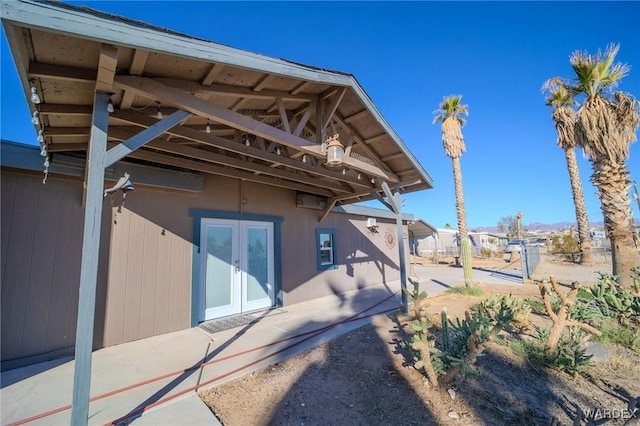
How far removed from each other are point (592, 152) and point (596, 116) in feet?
2.95

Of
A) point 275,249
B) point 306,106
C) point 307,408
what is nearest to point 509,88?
point 306,106

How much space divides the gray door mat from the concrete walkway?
0.42ft

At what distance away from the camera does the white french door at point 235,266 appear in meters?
5.43

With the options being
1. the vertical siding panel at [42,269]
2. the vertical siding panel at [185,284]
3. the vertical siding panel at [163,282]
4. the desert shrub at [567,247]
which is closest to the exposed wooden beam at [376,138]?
the vertical siding panel at [185,284]

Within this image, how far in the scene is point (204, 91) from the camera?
304 centimetres

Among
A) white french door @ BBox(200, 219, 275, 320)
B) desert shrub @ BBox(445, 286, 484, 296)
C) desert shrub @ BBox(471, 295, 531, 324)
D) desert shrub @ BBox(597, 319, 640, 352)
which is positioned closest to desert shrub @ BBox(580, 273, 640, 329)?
desert shrub @ BBox(597, 319, 640, 352)

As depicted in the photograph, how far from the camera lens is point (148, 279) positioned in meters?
4.55

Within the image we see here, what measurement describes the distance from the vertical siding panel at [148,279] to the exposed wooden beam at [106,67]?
9.15ft

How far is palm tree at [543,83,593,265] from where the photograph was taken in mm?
11359

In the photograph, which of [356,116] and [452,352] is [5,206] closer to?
[356,116]

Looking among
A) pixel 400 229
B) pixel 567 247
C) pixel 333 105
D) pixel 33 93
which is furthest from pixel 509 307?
pixel 567 247

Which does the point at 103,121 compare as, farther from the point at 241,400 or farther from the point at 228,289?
the point at 228,289

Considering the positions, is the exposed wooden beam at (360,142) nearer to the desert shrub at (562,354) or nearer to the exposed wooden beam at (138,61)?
the exposed wooden beam at (138,61)

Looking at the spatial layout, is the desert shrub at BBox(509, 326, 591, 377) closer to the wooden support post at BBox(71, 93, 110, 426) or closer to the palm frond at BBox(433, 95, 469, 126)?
the wooden support post at BBox(71, 93, 110, 426)
